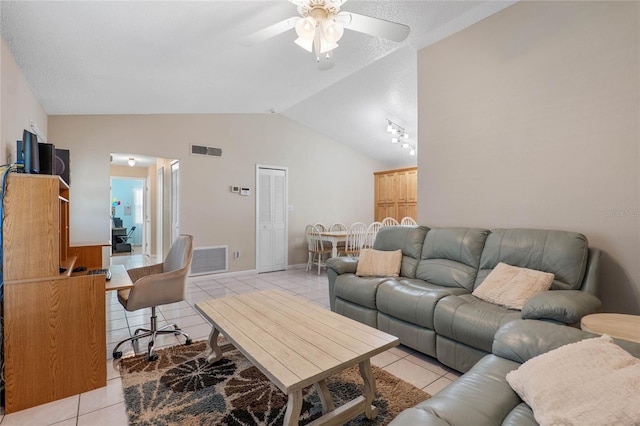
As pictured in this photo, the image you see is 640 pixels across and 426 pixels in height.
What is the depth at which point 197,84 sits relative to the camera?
141 inches

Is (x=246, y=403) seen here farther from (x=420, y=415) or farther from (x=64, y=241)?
(x=64, y=241)

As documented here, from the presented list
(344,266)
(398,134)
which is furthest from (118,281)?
(398,134)

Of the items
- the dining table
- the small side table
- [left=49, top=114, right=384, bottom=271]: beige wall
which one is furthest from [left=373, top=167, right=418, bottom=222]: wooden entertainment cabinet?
the small side table

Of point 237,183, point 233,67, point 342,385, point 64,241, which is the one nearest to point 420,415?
point 342,385

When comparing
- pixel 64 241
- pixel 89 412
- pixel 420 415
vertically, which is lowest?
pixel 89 412

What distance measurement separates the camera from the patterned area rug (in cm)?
171

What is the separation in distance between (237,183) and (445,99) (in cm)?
356

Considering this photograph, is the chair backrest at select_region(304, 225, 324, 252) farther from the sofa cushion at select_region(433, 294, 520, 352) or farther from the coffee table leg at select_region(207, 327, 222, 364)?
the sofa cushion at select_region(433, 294, 520, 352)

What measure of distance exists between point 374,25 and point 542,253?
2.05 m

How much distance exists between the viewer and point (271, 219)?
5.86 meters

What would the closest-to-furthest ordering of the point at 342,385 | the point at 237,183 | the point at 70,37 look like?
the point at 342,385 → the point at 70,37 → the point at 237,183

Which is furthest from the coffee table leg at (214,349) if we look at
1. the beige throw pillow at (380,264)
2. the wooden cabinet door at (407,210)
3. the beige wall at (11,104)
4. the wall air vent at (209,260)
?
the wooden cabinet door at (407,210)

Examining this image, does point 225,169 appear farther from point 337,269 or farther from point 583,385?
point 583,385

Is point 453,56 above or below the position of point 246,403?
above
